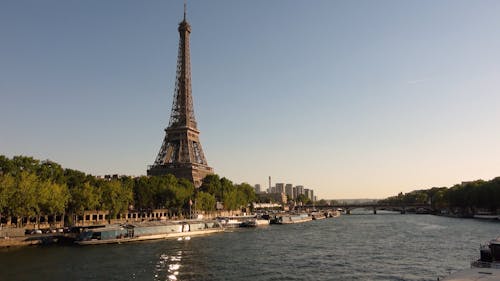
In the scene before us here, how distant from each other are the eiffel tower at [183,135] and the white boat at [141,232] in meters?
A: 60.6

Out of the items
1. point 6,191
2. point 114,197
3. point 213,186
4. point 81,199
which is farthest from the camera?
point 213,186

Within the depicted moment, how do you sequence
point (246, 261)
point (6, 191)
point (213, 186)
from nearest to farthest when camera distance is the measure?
point (246, 261)
point (6, 191)
point (213, 186)

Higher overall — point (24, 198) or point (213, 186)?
point (213, 186)

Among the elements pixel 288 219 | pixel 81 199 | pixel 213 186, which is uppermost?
pixel 213 186

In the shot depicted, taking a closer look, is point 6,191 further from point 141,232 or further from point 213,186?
point 213,186

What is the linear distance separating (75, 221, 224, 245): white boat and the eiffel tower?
60564mm

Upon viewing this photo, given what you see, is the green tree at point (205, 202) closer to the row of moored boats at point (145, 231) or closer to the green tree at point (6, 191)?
the row of moored boats at point (145, 231)

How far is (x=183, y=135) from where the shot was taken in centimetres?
16512

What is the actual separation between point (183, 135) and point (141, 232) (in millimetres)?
87291

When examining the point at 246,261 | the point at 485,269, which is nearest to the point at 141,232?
the point at 246,261

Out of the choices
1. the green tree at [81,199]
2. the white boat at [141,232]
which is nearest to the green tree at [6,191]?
the white boat at [141,232]

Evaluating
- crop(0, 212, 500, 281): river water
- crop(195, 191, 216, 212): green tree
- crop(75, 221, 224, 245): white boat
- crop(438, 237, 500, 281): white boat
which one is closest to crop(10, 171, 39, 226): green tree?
crop(75, 221, 224, 245): white boat

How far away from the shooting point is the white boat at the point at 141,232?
71444 millimetres

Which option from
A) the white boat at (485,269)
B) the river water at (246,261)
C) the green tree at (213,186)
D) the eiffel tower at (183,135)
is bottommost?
the river water at (246,261)
